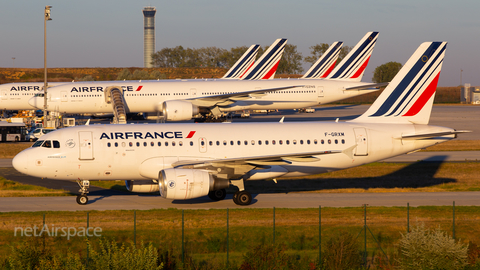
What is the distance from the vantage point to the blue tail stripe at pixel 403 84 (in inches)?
1260

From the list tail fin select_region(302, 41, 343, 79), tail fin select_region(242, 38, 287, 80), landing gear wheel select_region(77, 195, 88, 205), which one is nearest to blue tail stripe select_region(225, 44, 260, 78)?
tail fin select_region(242, 38, 287, 80)

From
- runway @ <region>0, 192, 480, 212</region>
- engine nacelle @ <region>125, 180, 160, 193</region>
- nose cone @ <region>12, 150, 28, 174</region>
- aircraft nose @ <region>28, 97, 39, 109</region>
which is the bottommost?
runway @ <region>0, 192, 480, 212</region>

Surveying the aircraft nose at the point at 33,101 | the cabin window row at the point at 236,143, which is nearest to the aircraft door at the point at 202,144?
the cabin window row at the point at 236,143

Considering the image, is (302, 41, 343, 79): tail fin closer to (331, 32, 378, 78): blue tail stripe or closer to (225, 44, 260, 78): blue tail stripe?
(225, 44, 260, 78): blue tail stripe

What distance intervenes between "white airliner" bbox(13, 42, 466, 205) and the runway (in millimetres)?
1020

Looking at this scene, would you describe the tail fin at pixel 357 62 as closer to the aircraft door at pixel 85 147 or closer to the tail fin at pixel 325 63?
the tail fin at pixel 325 63

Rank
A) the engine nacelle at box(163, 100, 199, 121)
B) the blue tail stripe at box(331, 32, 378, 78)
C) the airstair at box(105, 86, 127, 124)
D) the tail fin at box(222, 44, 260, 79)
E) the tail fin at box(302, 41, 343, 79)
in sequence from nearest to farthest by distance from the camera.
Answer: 1. the engine nacelle at box(163, 100, 199, 121)
2. the airstair at box(105, 86, 127, 124)
3. the blue tail stripe at box(331, 32, 378, 78)
4. the tail fin at box(222, 44, 260, 79)
5. the tail fin at box(302, 41, 343, 79)

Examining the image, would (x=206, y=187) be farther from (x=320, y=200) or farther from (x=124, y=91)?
(x=124, y=91)

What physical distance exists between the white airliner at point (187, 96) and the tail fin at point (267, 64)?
1667 centimetres

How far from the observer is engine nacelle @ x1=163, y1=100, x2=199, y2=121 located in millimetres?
53906

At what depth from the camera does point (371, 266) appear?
20.8m

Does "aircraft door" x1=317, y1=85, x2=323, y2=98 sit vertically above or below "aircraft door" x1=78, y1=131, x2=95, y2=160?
above

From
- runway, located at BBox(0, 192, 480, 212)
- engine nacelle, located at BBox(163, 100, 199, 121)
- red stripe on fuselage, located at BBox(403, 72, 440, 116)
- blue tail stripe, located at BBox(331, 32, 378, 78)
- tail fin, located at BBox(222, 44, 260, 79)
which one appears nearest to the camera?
runway, located at BBox(0, 192, 480, 212)

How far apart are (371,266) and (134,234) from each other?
10.3 meters
